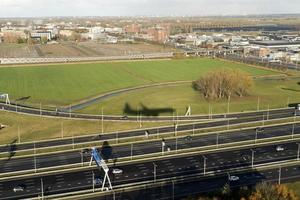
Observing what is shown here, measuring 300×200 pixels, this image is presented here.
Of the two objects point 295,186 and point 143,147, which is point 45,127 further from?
point 295,186

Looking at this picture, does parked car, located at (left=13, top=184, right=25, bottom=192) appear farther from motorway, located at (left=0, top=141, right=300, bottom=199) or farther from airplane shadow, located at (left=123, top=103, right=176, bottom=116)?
airplane shadow, located at (left=123, top=103, right=176, bottom=116)

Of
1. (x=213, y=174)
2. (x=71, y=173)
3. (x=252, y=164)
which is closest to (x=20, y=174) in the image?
(x=71, y=173)

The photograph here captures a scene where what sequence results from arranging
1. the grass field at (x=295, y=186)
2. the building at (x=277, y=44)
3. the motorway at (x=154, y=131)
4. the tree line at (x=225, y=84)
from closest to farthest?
the grass field at (x=295, y=186), the motorway at (x=154, y=131), the tree line at (x=225, y=84), the building at (x=277, y=44)

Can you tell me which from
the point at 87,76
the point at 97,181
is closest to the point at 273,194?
the point at 97,181

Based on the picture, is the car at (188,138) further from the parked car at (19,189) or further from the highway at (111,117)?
the parked car at (19,189)

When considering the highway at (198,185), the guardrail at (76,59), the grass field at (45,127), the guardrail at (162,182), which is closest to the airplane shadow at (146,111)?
the grass field at (45,127)

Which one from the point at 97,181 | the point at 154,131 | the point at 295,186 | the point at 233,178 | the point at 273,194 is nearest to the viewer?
the point at 273,194
